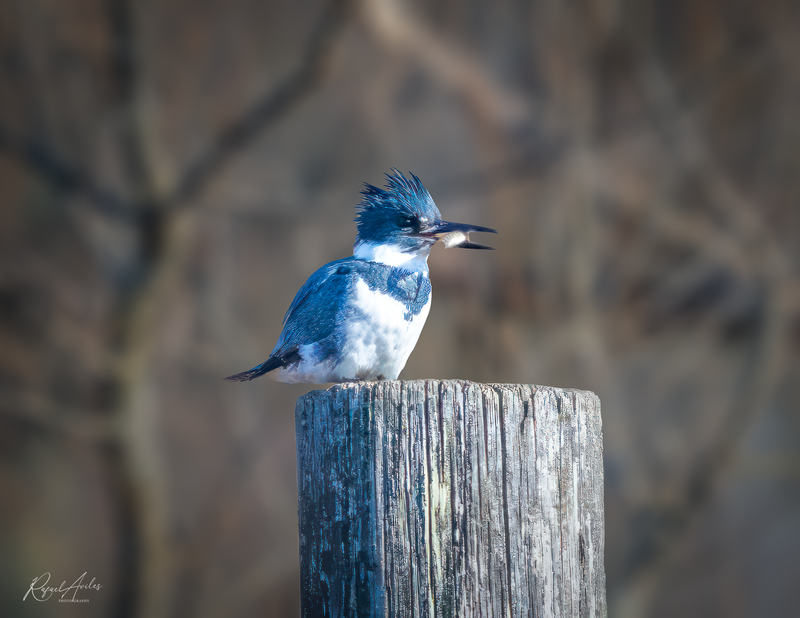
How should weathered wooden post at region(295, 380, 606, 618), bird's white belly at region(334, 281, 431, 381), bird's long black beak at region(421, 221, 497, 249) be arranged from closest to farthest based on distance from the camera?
weathered wooden post at region(295, 380, 606, 618) < bird's white belly at region(334, 281, 431, 381) < bird's long black beak at region(421, 221, 497, 249)

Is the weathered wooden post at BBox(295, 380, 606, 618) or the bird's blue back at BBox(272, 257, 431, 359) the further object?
the bird's blue back at BBox(272, 257, 431, 359)

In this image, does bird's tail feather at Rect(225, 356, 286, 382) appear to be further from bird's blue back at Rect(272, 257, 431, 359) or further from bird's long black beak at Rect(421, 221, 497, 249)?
bird's long black beak at Rect(421, 221, 497, 249)

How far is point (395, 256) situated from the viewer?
75.2 inches

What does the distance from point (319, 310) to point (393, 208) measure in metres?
0.37

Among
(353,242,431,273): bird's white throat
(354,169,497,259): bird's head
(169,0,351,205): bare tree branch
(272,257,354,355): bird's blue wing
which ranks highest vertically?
(169,0,351,205): bare tree branch

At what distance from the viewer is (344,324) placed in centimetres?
172

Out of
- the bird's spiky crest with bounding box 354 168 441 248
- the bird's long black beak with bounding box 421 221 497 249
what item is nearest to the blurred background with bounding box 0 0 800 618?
the bird's spiky crest with bounding box 354 168 441 248

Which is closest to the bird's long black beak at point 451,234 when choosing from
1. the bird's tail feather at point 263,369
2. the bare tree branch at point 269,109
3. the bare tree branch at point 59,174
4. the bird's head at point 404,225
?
the bird's head at point 404,225

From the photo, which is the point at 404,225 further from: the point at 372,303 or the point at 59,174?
the point at 59,174

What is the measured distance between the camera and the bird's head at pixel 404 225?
1886 millimetres

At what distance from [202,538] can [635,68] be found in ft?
12.9

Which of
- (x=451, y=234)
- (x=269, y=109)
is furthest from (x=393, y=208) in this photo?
(x=269, y=109)

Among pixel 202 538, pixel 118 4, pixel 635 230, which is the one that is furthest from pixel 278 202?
pixel 635 230

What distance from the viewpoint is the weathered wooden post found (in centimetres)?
110
